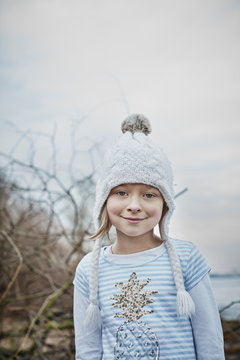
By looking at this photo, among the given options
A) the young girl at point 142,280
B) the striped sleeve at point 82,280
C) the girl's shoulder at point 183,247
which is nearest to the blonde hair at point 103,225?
the young girl at point 142,280

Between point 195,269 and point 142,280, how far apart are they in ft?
0.56

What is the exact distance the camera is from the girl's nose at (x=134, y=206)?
1.10m

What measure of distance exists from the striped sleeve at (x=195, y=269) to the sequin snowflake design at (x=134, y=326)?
111mm

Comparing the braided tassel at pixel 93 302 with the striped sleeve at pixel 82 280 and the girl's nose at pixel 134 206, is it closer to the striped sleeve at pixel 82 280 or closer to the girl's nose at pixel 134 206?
the striped sleeve at pixel 82 280

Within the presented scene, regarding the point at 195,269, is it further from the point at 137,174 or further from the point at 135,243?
the point at 137,174

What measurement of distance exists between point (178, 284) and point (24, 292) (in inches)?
67.1

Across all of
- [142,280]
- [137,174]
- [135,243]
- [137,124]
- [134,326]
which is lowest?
[134,326]

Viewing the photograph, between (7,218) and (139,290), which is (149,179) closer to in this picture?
(139,290)

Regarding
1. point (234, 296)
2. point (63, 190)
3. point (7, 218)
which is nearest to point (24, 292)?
point (7, 218)

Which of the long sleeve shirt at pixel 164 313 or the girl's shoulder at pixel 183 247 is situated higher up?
the girl's shoulder at pixel 183 247

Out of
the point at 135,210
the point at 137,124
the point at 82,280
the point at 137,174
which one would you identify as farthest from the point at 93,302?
the point at 137,124

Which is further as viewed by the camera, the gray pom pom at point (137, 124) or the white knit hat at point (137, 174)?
the gray pom pom at point (137, 124)

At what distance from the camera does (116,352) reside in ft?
3.60

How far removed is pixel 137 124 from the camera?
1.24m
